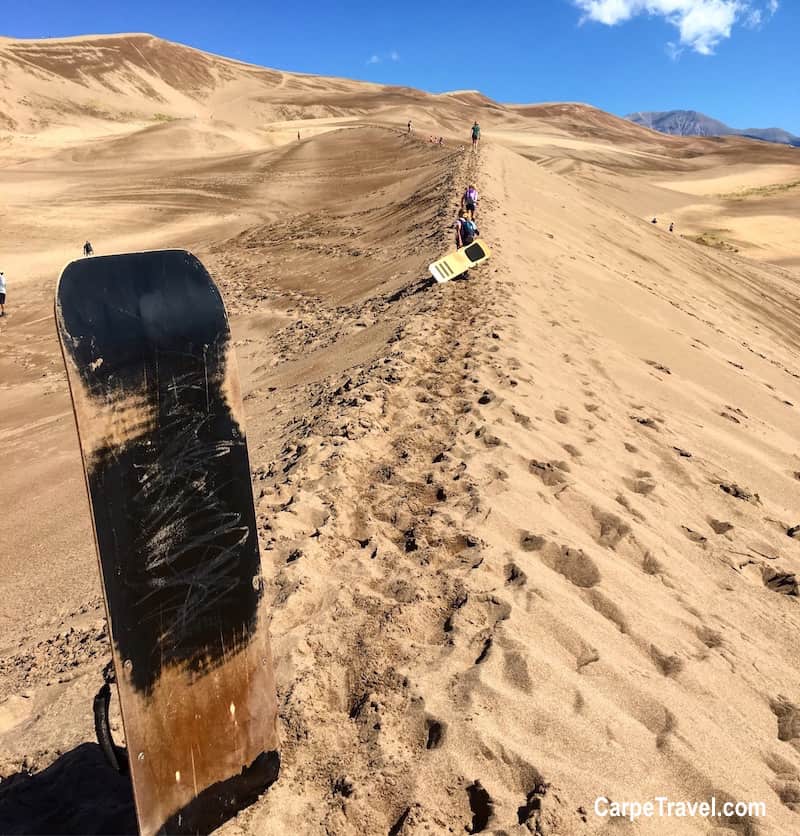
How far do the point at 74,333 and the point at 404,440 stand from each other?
10.2 ft

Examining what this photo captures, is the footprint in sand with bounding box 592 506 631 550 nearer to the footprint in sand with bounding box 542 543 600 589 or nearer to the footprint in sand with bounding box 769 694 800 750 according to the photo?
the footprint in sand with bounding box 542 543 600 589

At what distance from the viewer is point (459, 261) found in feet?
27.9

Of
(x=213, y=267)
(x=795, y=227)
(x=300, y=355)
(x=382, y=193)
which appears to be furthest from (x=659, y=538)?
(x=795, y=227)

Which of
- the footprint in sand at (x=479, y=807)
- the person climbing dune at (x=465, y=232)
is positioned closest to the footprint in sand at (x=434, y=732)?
the footprint in sand at (x=479, y=807)

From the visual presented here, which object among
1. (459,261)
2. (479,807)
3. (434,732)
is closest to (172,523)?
(434,732)

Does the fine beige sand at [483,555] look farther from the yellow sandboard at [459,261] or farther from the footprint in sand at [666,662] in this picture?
the yellow sandboard at [459,261]

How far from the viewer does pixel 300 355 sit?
8.27 m

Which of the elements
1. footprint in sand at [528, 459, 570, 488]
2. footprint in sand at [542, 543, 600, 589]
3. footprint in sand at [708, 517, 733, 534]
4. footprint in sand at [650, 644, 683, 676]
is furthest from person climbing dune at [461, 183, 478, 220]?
footprint in sand at [650, 644, 683, 676]

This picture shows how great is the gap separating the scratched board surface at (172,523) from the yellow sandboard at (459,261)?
669 cm

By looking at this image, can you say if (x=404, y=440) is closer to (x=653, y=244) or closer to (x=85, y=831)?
(x=85, y=831)

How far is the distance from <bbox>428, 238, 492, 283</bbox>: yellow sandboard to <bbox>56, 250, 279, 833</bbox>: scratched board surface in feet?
21.9

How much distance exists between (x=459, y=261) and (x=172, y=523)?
726cm

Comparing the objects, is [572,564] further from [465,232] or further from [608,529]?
[465,232]

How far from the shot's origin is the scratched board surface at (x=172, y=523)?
1.65 m
